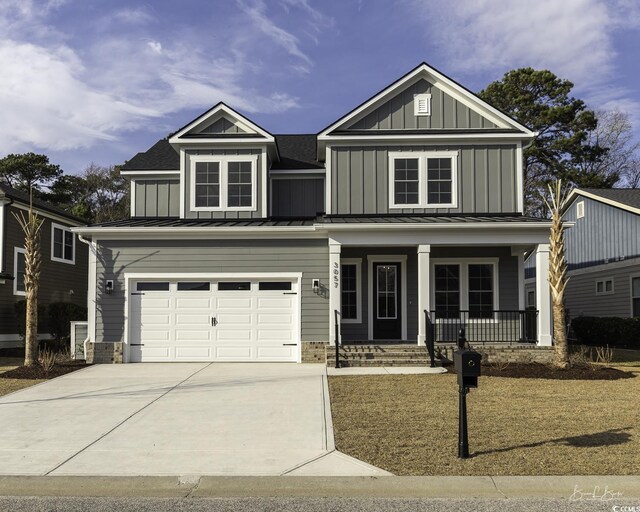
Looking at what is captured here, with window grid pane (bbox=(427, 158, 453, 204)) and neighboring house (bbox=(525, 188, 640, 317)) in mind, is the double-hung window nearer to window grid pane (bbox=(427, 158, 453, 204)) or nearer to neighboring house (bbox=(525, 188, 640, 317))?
window grid pane (bbox=(427, 158, 453, 204))

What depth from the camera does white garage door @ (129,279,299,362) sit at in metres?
15.2

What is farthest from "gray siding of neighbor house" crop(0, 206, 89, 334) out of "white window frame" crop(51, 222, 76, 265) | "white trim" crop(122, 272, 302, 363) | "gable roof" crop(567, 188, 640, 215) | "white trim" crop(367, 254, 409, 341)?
"gable roof" crop(567, 188, 640, 215)

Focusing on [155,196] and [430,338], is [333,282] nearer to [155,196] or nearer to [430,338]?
[430,338]

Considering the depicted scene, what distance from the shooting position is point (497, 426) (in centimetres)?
765

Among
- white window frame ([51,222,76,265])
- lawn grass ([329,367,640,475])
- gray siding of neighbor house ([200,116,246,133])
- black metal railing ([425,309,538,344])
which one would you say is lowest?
lawn grass ([329,367,640,475])

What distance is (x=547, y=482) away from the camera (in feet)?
17.9

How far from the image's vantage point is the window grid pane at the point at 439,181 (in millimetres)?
16562

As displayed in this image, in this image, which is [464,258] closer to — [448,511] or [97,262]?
[97,262]

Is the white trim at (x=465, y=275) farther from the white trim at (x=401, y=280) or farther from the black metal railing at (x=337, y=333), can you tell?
the black metal railing at (x=337, y=333)

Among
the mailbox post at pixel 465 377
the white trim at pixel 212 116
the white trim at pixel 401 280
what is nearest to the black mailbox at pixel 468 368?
the mailbox post at pixel 465 377

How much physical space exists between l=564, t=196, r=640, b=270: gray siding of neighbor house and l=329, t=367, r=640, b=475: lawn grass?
10660mm

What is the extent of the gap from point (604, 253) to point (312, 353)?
1355 centimetres

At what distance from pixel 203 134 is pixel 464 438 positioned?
1326 cm

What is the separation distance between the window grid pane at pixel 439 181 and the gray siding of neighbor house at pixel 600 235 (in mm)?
8043
